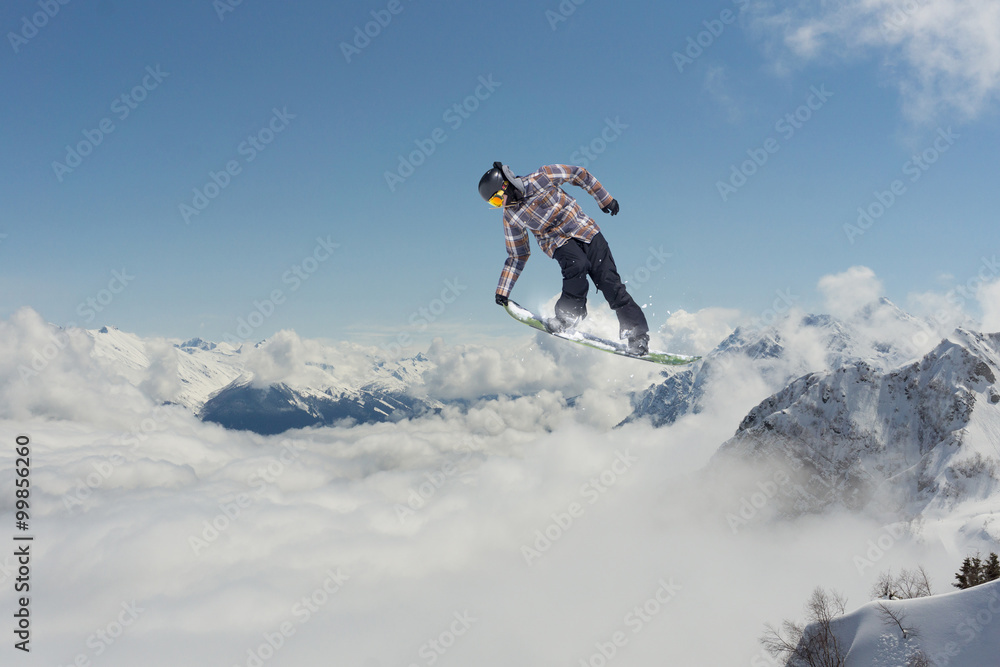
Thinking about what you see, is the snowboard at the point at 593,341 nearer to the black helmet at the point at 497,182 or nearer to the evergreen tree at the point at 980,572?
the black helmet at the point at 497,182

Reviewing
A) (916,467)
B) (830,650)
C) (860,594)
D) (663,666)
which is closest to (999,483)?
(916,467)

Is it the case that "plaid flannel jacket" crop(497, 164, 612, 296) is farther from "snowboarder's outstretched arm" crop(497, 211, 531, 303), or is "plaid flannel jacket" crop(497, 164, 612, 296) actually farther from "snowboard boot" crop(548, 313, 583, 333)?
"snowboard boot" crop(548, 313, 583, 333)

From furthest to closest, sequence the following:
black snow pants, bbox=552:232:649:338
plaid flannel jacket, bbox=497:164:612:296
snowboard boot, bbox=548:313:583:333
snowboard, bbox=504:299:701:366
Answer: snowboard, bbox=504:299:701:366
snowboard boot, bbox=548:313:583:333
black snow pants, bbox=552:232:649:338
plaid flannel jacket, bbox=497:164:612:296

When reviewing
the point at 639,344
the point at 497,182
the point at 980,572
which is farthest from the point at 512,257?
the point at 980,572

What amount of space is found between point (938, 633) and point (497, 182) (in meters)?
41.9

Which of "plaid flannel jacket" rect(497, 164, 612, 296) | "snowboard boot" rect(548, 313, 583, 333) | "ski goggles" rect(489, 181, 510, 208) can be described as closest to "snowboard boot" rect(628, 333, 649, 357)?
"snowboard boot" rect(548, 313, 583, 333)

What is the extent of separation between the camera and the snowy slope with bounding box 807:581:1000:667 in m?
29.7

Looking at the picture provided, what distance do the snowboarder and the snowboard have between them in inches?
11.3

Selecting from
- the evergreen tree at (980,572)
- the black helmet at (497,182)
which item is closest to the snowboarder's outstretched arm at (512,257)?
the black helmet at (497,182)

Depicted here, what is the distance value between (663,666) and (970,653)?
19503cm

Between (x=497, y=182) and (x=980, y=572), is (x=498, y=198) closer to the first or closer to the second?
(x=497, y=182)

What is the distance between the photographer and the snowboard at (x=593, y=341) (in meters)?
8.70

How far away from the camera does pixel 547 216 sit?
750 centimetres

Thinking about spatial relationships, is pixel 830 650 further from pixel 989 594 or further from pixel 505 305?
pixel 505 305
